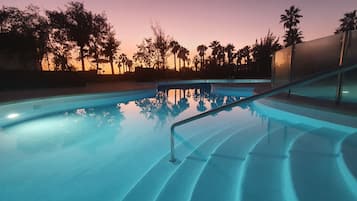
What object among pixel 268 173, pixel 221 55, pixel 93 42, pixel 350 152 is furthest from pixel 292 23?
pixel 268 173

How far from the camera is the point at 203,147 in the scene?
10.5ft

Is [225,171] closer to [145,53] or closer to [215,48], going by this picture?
[145,53]

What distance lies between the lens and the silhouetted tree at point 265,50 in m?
23.5

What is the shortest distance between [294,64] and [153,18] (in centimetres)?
2329

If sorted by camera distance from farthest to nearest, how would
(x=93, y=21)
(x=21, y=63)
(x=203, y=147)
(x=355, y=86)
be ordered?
(x=93, y=21), (x=21, y=63), (x=355, y=86), (x=203, y=147)

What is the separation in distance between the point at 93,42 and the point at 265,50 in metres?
20.8

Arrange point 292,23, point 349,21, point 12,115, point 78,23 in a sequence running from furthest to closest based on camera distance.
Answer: point 292,23 → point 349,21 → point 78,23 → point 12,115

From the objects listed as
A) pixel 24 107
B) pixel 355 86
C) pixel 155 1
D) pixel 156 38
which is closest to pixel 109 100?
pixel 24 107

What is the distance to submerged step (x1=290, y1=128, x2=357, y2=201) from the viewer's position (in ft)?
5.13

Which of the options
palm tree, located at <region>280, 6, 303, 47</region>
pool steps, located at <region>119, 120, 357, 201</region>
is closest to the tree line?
palm tree, located at <region>280, 6, 303, 47</region>

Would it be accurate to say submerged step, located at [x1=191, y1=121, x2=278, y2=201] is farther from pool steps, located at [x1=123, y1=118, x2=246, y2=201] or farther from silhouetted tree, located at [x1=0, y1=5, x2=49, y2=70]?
silhouetted tree, located at [x1=0, y1=5, x2=49, y2=70]

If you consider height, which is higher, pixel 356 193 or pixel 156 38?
pixel 156 38

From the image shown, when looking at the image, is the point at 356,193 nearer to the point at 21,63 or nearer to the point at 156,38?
the point at 21,63

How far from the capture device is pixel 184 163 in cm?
260
